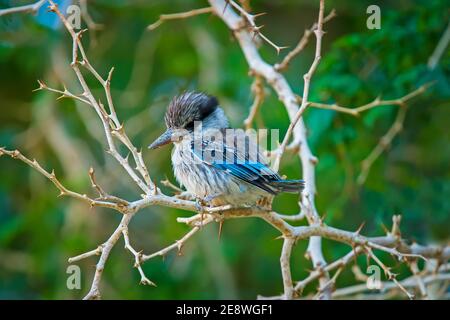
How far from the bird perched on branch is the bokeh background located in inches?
34.3

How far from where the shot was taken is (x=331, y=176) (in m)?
5.28

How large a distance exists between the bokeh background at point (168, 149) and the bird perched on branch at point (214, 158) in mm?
872

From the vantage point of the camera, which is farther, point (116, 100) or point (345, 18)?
point (345, 18)

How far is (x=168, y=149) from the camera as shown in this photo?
244 inches

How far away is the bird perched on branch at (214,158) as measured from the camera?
355 centimetres

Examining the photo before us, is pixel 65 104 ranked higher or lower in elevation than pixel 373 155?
higher

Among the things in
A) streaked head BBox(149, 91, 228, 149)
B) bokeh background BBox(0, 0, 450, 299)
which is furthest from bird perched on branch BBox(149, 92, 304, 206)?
bokeh background BBox(0, 0, 450, 299)

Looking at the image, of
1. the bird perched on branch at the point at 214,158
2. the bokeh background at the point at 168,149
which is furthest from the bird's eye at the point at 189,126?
the bokeh background at the point at 168,149

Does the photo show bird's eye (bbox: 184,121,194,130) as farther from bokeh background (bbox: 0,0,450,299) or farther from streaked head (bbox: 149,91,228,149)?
bokeh background (bbox: 0,0,450,299)

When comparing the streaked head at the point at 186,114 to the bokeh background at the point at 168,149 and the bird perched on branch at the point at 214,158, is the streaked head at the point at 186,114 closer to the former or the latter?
the bird perched on branch at the point at 214,158
